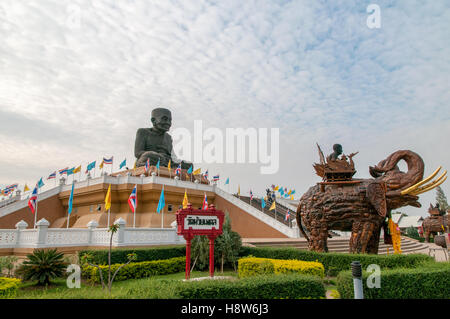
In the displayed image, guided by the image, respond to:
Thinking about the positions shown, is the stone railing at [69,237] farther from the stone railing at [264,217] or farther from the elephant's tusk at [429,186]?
the elephant's tusk at [429,186]

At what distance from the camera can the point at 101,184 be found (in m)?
24.3

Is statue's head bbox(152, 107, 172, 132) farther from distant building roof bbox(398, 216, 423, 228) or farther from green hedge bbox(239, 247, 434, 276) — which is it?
distant building roof bbox(398, 216, 423, 228)

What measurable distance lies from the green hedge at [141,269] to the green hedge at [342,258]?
3697 mm

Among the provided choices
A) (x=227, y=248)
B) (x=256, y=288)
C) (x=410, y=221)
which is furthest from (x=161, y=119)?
(x=410, y=221)

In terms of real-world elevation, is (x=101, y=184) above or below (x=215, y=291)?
above

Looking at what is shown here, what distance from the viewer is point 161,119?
31.7 m

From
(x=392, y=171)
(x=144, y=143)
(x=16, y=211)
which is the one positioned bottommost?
(x=16, y=211)

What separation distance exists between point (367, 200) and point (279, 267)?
4.05 metres

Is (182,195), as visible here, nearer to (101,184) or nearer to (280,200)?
(101,184)

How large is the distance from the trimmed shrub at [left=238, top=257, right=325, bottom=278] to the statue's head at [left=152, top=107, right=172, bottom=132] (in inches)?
920

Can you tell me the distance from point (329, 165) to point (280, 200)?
75.0 ft

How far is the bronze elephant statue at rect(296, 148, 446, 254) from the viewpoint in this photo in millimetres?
10000

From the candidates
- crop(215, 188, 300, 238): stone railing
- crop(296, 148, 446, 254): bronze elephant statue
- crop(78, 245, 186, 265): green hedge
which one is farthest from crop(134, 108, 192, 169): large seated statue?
crop(296, 148, 446, 254): bronze elephant statue
